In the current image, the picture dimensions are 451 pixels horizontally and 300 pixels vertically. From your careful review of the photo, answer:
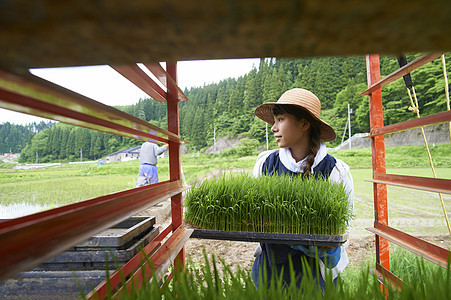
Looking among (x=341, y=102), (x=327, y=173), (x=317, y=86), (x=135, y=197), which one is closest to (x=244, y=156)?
(x=317, y=86)

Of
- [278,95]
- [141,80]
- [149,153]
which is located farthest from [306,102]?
[278,95]

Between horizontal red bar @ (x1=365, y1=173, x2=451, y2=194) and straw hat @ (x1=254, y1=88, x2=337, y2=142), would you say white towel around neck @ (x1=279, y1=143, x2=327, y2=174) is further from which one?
horizontal red bar @ (x1=365, y1=173, x2=451, y2=194)

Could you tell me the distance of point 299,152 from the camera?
7.06ft

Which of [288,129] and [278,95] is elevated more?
[278,95]

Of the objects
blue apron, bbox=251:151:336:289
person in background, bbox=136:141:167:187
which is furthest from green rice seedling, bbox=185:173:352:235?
person in background, bbox=136:141:167:187

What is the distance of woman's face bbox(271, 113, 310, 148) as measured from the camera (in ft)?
6.34

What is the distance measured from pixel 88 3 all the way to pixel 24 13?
4cm

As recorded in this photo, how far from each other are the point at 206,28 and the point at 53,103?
0.33 meters

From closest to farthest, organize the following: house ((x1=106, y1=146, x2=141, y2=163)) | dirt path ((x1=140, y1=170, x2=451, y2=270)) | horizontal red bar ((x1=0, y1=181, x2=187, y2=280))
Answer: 1. horizontal red bar ((x1=0, y1=181, x2=187, y2=280))
2. dirt path ((x1=140, y1=170, x2=451, y2=270))
3. house ((x1=106, y1=146, x2=141, y2=163))

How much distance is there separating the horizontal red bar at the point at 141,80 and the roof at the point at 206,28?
2.21 ft

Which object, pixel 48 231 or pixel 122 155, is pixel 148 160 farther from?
pixel 122 155

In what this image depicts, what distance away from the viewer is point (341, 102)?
2203cm

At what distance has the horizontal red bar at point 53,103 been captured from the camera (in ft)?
0.98

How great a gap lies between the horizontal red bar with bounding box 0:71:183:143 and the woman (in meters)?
1.41
